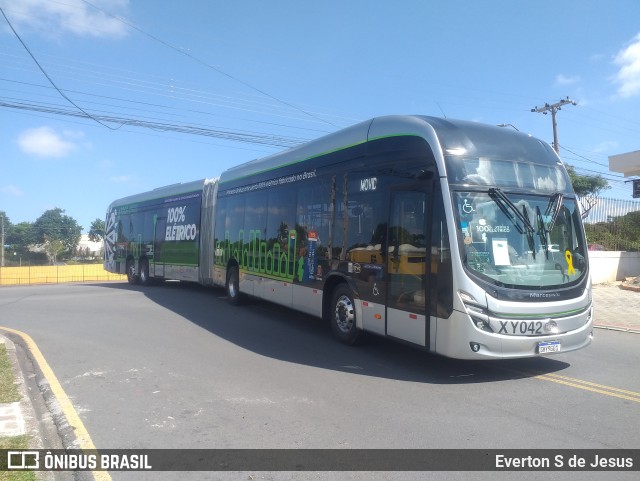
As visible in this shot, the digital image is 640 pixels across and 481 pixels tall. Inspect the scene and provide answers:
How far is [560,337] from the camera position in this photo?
6.36m

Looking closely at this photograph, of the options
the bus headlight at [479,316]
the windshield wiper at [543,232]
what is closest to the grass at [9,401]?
the bus headlight at [479,316]

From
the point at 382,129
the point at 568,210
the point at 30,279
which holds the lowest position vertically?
the point at 30,279

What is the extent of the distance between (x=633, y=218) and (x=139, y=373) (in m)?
22.1

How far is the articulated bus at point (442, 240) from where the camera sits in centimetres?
612

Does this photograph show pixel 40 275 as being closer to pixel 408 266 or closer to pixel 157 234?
pixel 157 234

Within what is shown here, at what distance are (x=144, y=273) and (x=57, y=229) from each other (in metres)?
81.7

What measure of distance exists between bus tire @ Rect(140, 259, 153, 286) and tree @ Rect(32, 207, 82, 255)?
245ft

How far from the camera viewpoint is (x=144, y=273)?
19.6 meters

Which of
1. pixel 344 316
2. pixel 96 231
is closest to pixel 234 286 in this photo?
pixel 344 316

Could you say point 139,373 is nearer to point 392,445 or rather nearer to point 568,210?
point 392,445

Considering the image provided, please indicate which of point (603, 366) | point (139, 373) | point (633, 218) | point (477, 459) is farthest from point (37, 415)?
point (633, 218)

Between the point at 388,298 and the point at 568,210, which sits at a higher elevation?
the point at 568,210

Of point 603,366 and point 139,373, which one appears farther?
point 603,366

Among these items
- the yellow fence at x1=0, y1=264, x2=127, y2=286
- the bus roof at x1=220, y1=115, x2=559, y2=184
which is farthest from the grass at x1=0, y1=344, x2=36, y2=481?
the yellow fence at x1=0, y1=264, x2=127, y2=286
